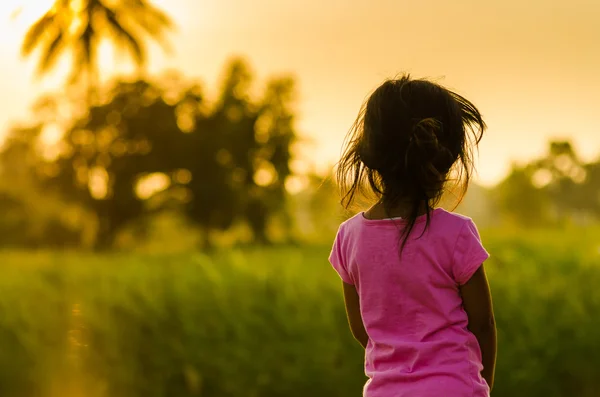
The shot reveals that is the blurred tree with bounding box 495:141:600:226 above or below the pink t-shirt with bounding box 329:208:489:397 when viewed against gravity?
below

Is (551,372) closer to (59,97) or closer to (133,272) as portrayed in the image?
(133,272)

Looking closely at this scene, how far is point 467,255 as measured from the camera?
Result: 1.88 metres

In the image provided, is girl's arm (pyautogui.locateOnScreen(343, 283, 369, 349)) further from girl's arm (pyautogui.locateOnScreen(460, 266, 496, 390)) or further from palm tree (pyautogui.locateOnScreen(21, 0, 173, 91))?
palm tree (pyautogui.locateOnScreen(21, 0, 173, 91))

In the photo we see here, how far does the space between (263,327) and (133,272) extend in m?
2.22

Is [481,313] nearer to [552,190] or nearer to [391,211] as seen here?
[391,211]

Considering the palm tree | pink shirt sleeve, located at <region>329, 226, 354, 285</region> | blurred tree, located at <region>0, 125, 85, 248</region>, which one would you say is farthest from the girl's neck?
blurred tree, located at <region>0, 125, 85, 248</region>

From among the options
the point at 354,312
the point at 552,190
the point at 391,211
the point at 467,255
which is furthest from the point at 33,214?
the point at 467,255

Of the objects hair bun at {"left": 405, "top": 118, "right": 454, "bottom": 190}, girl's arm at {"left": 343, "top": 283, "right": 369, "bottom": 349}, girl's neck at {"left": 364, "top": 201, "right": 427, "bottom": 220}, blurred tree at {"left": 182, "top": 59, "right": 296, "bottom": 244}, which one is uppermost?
hair bun at {"left": 405, "top": 118, "right": 454, "bottom": 190}

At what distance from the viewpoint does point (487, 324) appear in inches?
76.2

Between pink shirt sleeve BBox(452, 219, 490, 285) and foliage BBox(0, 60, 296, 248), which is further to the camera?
foliage BBox(0, 60, 296, 248)

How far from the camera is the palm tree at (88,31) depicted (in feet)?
13.4

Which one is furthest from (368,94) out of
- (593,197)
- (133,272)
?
(593,197)

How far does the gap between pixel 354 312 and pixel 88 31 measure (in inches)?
438

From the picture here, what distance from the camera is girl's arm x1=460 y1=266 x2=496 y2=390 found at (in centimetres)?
191
